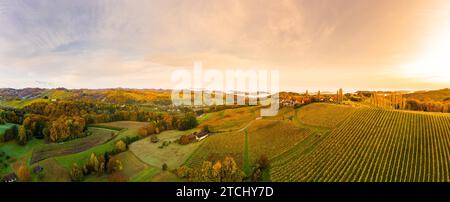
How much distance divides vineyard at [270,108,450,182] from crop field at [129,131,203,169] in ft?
4.38

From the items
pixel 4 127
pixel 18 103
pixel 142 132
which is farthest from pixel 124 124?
pixel 18 103

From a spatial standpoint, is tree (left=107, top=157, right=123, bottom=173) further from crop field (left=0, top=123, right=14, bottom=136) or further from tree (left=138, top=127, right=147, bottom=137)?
crop field (left=0, top=123, right=14, bottom=136)

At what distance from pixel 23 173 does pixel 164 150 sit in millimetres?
2141

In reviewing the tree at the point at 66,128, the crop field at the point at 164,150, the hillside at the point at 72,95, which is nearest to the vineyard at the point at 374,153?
the crop field at the point at 164,150

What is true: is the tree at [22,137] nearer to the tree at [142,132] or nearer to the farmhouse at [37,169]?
the farmhouse at [37,169]

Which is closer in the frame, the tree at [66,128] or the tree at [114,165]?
the tree at [114,165]

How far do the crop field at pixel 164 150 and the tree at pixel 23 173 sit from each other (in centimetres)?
147

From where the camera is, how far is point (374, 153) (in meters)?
3.21

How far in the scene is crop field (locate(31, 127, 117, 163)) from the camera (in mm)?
3502

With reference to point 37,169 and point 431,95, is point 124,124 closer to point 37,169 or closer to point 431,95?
point 37,169

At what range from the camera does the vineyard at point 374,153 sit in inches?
108

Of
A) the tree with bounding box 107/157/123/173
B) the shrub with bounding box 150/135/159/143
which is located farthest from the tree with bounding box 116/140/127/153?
the shrub with bounding box 150/135/159/143

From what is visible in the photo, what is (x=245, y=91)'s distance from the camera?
129 inches
